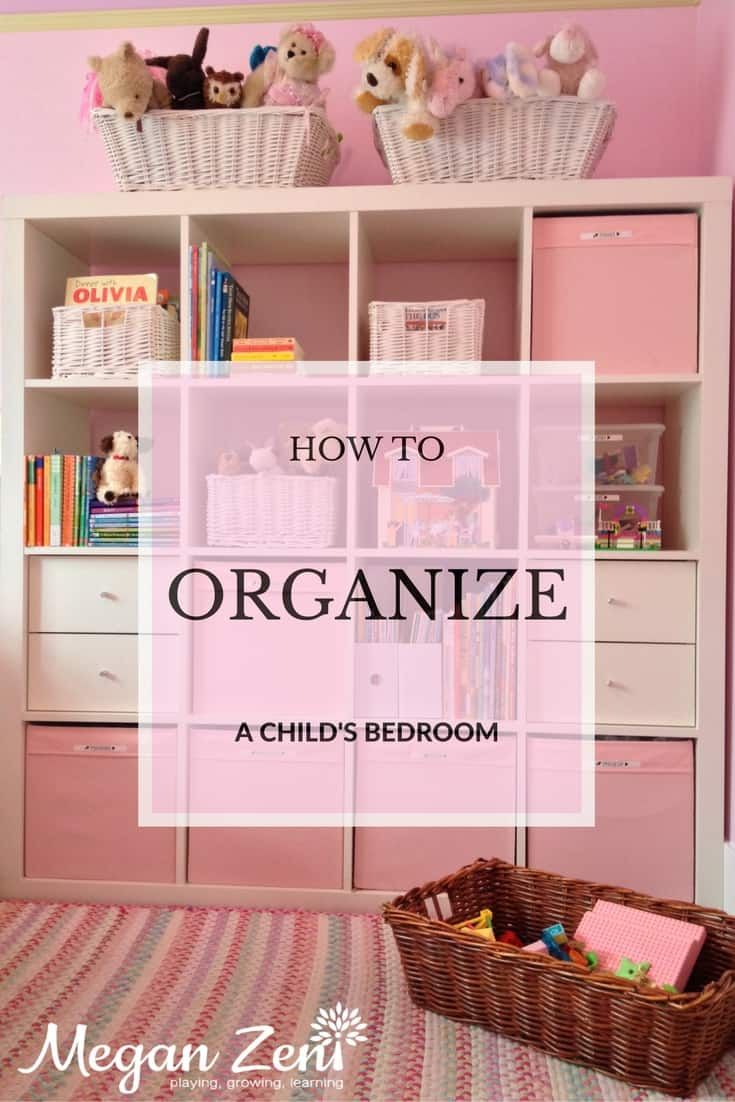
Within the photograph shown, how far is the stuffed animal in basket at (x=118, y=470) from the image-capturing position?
215 centimetres

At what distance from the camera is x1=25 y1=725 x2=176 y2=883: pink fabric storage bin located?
2168mm

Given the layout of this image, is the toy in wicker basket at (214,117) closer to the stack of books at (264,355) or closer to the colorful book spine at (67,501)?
the stack of books at (264,355)

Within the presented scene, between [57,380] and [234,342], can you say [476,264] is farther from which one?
[57,380]

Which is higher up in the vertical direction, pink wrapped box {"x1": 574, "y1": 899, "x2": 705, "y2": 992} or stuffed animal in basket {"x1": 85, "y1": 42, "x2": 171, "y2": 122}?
stuffed animal in basket {"x1": 85, "y1": 42, "x2": 171, "y2": 122}

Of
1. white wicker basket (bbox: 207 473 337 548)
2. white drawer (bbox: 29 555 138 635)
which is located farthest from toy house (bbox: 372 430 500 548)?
white drawer (bbox: 29 555 138 635)

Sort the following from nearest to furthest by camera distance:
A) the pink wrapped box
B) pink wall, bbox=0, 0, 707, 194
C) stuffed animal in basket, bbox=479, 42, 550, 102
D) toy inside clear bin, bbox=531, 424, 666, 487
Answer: the pink wrapped box
stuffed animal in basket, bbox=479, 42, 550, 102
toy inside clear bin, bbox=531, 424, 666, 487
pink wall, bbox=0, 0, 707, 194

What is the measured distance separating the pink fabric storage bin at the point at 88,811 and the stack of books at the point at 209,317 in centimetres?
82

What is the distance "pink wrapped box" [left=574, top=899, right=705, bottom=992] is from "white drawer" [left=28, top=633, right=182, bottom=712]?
Answer: 3.25 feet

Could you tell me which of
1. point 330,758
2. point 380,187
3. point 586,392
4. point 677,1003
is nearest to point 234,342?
point 380,187

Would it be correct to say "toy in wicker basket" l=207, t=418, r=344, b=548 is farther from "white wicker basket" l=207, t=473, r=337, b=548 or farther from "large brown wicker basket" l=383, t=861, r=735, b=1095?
"large brown wicker basket" l=383, t=861, r=735, b=1095

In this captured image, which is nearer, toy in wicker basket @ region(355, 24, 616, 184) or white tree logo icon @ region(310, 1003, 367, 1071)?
white tree logo icon @ region(310, 1003, 367, 1071)

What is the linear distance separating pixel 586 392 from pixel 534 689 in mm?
630

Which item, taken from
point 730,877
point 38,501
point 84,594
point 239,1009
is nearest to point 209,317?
point 38,501

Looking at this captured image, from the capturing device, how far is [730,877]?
1.99 meters
